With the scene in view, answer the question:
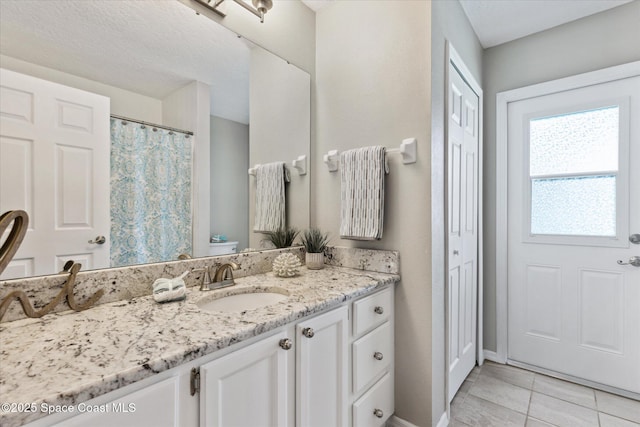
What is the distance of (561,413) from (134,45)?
2935 mm

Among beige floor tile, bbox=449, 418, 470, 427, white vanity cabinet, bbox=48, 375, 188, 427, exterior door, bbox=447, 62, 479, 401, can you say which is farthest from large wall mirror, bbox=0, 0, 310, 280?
beige floor tile, bbox=449, 418, 470, 427

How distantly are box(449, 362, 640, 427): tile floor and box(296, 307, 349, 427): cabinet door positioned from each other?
93 cm

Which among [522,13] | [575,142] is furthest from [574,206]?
[522,13]

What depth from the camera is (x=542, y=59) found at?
220 cm

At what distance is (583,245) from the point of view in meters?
2.06

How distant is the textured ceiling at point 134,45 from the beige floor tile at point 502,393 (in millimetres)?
2287

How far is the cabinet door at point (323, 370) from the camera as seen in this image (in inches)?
40.5

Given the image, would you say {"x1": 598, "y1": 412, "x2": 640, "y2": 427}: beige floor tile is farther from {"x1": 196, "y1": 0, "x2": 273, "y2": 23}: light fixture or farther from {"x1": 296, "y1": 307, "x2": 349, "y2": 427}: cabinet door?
{"x1": 196, "y1": 0, "x2": 273, "y2": 23}: light fixture

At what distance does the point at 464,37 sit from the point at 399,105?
0.88 m

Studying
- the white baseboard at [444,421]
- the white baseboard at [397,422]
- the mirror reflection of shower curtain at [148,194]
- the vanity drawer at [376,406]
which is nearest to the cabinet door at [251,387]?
the vanity drawer at [376,406]

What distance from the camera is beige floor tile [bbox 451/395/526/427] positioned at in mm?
1672

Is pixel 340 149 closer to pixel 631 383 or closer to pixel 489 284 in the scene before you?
pixel 489 284

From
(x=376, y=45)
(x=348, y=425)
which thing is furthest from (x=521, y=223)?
(x=348, y=425)

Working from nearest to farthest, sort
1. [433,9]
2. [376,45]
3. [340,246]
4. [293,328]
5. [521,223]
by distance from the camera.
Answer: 1. [293,328]
2. [433,9]
3. [376,45]
4. [340,246]
5. [521,223]
